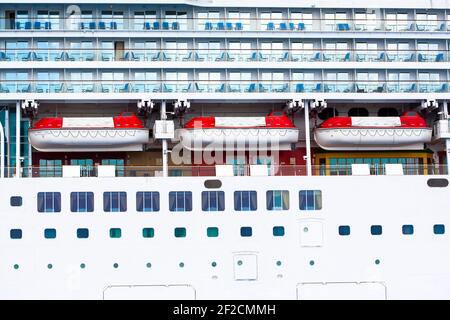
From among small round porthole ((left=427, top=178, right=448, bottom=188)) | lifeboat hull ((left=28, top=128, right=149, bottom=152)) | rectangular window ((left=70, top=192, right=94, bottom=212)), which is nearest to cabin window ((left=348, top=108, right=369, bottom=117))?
small round porthole ((left=427, top=178, right=448, bottom=188))

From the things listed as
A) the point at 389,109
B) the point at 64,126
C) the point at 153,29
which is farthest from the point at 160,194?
the point at 389,109

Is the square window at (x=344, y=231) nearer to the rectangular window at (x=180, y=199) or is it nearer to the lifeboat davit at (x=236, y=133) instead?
the lifeboat davit at (x=236, y=133)

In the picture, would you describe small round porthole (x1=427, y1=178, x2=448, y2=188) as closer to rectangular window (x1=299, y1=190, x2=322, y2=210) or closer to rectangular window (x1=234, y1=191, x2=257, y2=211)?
→ rectangular window (x1=299, y1=190, x2=322, y2=210)

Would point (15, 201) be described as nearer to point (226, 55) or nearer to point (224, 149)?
point (224, 149)

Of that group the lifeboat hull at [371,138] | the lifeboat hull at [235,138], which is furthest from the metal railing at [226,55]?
the lifeboat hull at [371,138]

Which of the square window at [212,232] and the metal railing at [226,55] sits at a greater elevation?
→ the metal railing at [226,55]

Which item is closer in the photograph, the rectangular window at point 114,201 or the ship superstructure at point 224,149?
the ship superstructure at point 224,149

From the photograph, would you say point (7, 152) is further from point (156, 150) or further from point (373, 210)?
point (373, 210)
